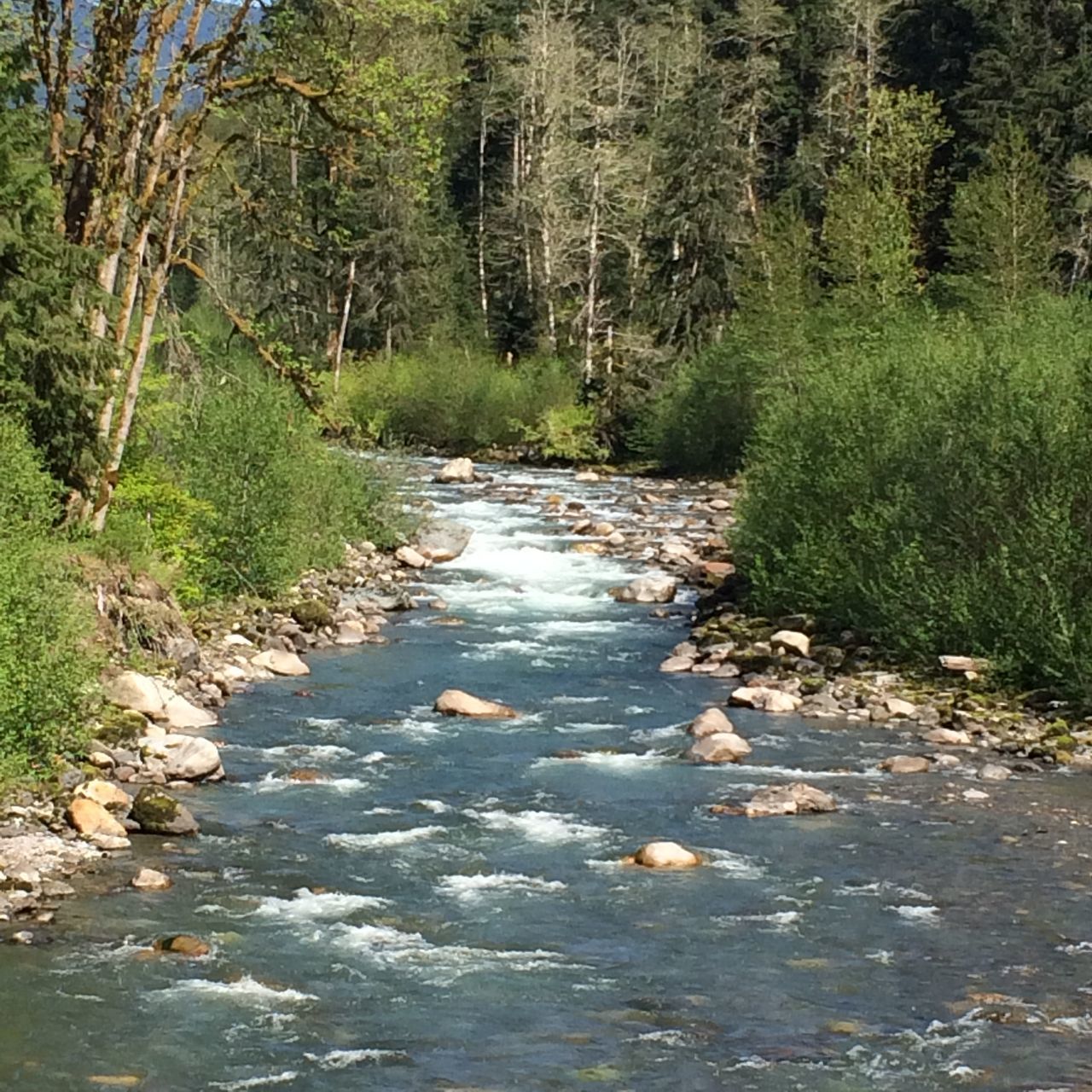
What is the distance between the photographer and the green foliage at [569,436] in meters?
50.4

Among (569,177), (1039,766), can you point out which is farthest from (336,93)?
Answer: (569,177)

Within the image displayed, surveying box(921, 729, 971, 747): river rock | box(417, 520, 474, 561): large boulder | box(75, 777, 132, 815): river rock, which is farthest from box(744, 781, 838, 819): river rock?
box(417, 520, 474, 561): large boulder

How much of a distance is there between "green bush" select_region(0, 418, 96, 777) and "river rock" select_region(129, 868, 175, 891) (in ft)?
5.11

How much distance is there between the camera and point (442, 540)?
30047 mm

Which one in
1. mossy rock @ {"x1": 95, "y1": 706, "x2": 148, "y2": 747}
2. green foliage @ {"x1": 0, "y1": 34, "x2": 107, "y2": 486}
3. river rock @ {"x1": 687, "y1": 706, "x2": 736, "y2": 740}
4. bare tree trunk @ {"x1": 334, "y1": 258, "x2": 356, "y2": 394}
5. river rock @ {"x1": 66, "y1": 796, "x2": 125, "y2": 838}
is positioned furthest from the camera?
bare tree trunk @ {"x1": 334, "y1": 258, "x2": 356, "y2": 394}

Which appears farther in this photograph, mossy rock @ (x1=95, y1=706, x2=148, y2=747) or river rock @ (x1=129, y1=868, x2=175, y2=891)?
mossy rock @ (x1=95, y1=706, x2=148, y2=747)

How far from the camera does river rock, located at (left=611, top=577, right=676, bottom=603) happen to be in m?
26.5

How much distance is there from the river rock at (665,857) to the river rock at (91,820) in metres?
3.93

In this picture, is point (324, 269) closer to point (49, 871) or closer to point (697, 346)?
point (697, 346)

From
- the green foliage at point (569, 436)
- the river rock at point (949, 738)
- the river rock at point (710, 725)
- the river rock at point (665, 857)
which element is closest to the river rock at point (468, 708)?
the river rock at point (710, 725)

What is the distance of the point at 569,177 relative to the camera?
56.0 meters

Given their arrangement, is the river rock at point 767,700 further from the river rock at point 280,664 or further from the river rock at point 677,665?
the river rock at point 280,664

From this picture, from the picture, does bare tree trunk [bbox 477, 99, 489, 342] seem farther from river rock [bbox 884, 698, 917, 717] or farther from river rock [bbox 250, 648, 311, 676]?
river rock [bbox 884, 698, 917, 717]

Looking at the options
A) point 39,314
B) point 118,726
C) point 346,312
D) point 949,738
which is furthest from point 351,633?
point 346,312
